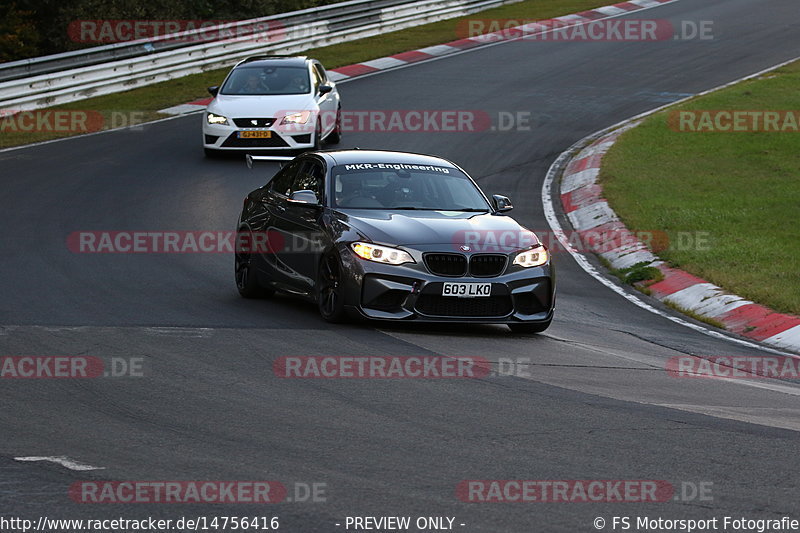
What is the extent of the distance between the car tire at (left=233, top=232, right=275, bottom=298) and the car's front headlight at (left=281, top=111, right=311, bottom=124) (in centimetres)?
928

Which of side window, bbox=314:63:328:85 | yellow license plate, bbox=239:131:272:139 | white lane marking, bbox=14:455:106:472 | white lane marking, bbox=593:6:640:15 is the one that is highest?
white lane marking, bbox=14:455:106:472

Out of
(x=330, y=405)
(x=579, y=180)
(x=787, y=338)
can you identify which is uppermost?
(x=330, y=405)

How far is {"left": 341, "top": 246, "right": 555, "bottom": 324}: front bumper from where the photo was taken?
34.4 ft

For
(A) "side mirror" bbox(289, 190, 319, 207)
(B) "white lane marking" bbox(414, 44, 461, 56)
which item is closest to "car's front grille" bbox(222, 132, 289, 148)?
(A) "side mirror" bbox(289, 190, 319, 207)

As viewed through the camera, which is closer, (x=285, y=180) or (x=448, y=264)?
(x=448, y=264)

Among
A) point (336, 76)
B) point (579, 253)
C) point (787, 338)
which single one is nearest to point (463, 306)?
point (787, 338)

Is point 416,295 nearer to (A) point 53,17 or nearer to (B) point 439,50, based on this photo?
(B) point 439,50

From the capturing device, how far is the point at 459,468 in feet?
21.1

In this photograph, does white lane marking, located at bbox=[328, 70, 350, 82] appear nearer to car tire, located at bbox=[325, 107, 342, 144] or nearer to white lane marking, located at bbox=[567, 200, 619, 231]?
car tire, located at bbox=[325, 107, 342, 144]

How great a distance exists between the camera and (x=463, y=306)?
10625 millimetres

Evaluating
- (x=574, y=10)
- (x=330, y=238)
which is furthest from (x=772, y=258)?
(x=574, y=10)

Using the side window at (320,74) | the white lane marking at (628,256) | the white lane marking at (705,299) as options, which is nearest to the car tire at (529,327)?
the white lane marking at (705,299)

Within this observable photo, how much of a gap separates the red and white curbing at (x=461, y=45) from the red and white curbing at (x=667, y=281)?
1013 cm

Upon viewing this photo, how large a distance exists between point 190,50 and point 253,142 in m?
10.4
